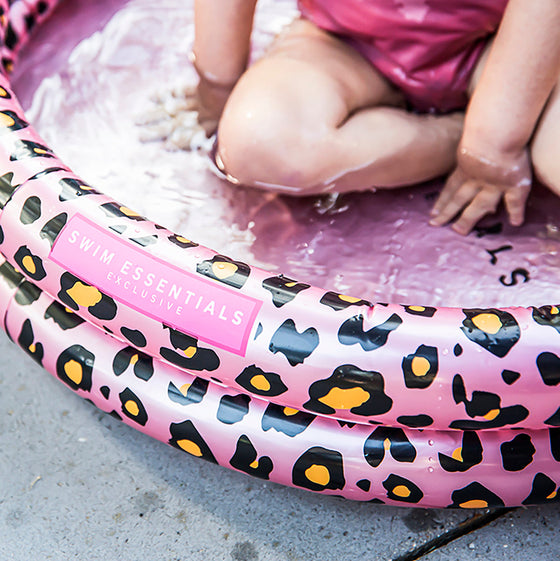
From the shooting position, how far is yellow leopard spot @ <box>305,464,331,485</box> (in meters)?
0.83

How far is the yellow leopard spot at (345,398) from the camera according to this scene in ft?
2.47

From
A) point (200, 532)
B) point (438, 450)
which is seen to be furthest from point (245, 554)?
point (438, 450)

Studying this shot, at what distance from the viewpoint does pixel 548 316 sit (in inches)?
29.2

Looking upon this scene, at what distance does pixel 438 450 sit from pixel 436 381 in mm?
121

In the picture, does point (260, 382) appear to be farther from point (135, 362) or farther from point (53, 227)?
point (53, 227)

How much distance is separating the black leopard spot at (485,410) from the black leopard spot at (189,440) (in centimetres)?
31

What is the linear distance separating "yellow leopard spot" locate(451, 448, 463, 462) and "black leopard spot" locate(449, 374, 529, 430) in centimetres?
4

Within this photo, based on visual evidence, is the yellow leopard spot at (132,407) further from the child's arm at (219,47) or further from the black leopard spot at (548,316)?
the child's arm at (219,47)

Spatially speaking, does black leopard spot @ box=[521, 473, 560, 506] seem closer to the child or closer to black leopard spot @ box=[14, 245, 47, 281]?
the child

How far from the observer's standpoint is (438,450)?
802 millimetres

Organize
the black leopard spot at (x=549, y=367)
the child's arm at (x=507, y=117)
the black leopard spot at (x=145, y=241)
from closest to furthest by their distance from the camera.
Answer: the black leopard spot at (x=549, y=367) → the black leopard spot at (x=145, y=241) → the child's arm at (x=507, y=117)

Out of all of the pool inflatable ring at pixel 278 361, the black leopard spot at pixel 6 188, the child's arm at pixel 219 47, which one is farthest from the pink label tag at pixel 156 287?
the child's arm at pixel 219 47

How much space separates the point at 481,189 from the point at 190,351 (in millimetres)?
578

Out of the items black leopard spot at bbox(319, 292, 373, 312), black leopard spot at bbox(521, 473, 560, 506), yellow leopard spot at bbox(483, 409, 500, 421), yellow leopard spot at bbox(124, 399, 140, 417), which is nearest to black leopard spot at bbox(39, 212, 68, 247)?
yellow leopard spot at bbox(124, 399, 140, 417)
